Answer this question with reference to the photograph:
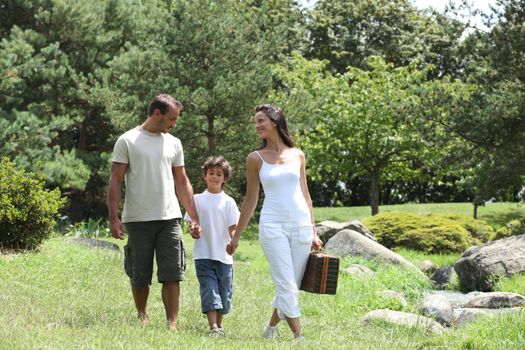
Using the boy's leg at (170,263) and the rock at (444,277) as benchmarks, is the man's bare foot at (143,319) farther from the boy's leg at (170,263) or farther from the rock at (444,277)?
the rock at (444,277)

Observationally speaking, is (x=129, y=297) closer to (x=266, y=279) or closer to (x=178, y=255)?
(x=178, y=255)

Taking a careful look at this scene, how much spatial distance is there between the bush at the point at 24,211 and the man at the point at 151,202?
555 cm

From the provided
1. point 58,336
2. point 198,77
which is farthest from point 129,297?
point 198,77

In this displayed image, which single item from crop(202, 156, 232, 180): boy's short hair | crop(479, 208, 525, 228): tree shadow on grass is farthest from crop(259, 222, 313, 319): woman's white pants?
crop(479, 208, 525, 228): tree shadow on grass

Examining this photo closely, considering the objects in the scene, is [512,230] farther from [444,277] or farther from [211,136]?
[211,136]

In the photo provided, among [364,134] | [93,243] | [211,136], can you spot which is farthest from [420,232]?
[364,134]

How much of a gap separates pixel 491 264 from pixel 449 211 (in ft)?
60.6

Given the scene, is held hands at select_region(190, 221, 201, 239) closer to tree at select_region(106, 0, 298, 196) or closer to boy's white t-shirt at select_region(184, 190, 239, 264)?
boy's white t-shirt at select_region(184, 190, 239, 264)

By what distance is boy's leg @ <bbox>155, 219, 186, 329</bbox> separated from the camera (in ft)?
20.8

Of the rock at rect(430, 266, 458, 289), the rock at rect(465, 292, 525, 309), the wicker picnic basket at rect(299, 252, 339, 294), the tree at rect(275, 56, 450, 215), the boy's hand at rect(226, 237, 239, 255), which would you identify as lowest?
the rock at rect(430, 266, 458, 289)

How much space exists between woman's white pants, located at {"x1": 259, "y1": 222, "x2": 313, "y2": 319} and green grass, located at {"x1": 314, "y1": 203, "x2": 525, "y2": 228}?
896 inches

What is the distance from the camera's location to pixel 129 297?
837 centimetres

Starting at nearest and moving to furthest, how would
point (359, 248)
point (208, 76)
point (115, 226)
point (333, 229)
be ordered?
point (115, 226) → point (359, 248) → point (333, 229) → point (208, 76)

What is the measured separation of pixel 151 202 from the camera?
626 centimetres
